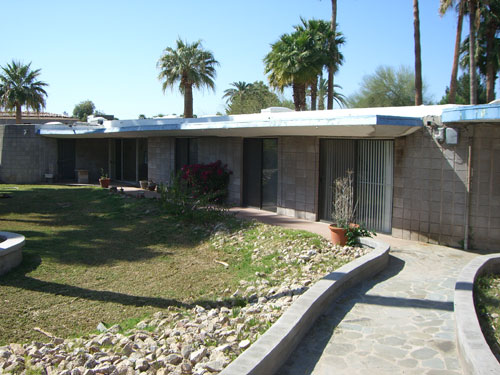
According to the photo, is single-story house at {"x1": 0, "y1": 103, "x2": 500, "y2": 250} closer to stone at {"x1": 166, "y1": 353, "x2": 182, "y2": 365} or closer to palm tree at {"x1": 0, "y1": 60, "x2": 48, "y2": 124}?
stone at {"x1": 166, "y1": 353, "x2": 182, "y2": 365}

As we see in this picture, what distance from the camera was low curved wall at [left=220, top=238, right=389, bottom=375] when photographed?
404 cm

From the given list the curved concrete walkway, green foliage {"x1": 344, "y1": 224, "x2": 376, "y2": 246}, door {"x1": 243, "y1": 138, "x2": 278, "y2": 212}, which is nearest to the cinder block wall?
door {"x1": 243, "y1": 138, "x2": 278, "y2": 212}

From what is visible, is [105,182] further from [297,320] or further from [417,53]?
[417,53]

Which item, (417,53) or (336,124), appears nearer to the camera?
(336,124)

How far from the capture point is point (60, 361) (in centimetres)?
497

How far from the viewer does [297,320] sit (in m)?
4.98

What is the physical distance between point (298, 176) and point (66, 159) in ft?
49.2

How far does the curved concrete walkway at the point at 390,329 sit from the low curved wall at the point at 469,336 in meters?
0.28

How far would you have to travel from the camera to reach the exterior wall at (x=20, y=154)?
21.8 m

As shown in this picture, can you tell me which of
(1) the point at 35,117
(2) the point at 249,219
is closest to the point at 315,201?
(2) the point at 249,219

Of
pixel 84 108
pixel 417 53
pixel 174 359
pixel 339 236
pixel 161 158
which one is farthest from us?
pixel 84 108

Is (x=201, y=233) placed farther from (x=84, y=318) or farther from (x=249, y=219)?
(x=84, y=318)

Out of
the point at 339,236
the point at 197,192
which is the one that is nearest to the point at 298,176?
the point at 197,192

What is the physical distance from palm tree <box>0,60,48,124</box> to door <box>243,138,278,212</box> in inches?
890
